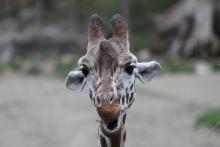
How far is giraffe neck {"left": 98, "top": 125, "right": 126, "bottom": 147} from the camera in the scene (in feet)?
12.0

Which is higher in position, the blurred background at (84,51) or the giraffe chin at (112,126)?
the blurred background at (84,51)

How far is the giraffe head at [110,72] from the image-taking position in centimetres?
335

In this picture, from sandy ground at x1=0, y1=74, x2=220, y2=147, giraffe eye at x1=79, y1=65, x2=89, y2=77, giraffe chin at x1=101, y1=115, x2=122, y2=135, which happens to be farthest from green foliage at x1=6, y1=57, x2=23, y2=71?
giraffe chin at x1=101, y1=115, x2=122, y2=135

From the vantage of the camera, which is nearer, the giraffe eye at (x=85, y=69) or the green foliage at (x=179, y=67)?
the giraffe eye at (x=85, y=69)

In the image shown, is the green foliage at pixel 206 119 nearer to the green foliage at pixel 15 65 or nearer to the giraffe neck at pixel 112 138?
the giraffe neck at pixel 112 138

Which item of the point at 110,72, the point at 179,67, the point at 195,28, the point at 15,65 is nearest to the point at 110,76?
the point at 110,72

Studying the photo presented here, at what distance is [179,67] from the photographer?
19.0 m

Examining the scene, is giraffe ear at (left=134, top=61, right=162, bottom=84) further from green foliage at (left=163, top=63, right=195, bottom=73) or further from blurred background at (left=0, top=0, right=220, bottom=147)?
green foliage at (left=163, top=63, right=195, bottom=73)

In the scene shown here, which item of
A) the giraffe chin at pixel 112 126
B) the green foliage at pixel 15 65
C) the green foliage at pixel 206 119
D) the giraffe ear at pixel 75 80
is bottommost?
the giraffe chin at pixel 112 126

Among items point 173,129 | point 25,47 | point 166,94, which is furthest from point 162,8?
point 173,129

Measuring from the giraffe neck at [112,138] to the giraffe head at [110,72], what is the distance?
0.24 feet

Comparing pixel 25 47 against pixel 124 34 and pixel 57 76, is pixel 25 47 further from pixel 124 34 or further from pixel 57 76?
pixel 124 34

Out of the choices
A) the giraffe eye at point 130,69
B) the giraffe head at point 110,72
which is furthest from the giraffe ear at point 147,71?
the giraffe eye at point 130,69

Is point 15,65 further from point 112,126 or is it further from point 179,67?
point 112,126
